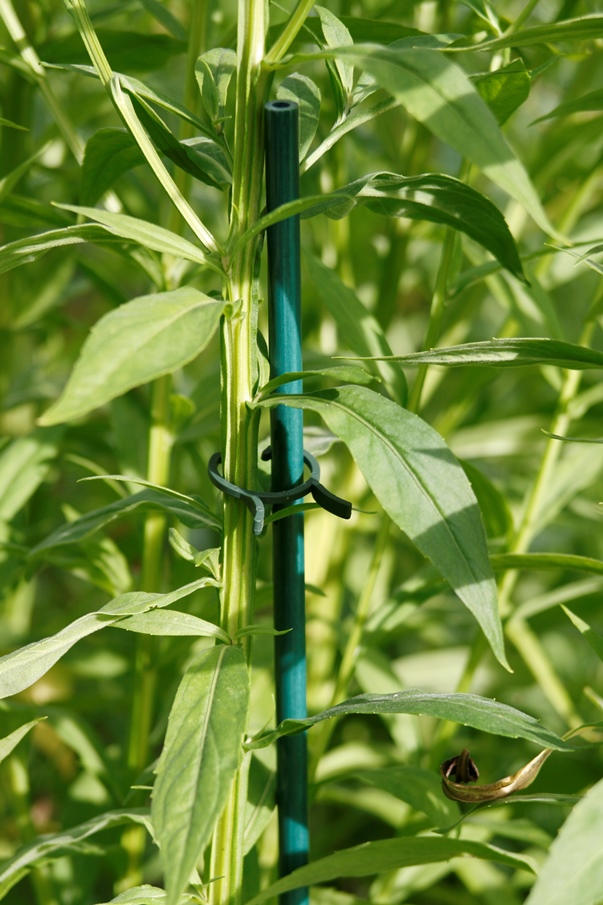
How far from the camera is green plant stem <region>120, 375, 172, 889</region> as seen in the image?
0.60 meters

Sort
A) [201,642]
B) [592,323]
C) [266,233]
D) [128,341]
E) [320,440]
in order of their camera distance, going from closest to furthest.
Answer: [128,341] < [266,233] < [320,440] < [592,323] < [201,642]

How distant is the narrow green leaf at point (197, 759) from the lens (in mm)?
299

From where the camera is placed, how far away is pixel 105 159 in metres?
0.47

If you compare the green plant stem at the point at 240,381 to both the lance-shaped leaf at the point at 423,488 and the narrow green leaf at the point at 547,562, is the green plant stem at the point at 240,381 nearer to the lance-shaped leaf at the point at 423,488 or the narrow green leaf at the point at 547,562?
the lance-shaped leaf at the point at 423,488

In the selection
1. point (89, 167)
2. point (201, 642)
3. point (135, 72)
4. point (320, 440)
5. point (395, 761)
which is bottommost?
point (395, 761)

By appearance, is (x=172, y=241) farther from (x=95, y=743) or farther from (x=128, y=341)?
(x=95, y=743)

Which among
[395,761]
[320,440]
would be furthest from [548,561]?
[395,761]

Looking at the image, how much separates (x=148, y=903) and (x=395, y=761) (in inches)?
17.3

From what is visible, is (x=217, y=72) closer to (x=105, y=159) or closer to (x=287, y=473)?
(x=105, y=159)

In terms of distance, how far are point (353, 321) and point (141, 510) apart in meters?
0.17

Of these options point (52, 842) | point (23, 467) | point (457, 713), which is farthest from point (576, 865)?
point (23, 467)

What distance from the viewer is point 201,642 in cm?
74

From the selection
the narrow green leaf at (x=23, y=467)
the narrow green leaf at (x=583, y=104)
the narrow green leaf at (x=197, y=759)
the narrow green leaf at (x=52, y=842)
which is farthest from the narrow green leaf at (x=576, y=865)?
the narrow green leaf at (x=23, y=467)

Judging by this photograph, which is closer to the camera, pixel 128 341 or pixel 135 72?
pixel 128 341
